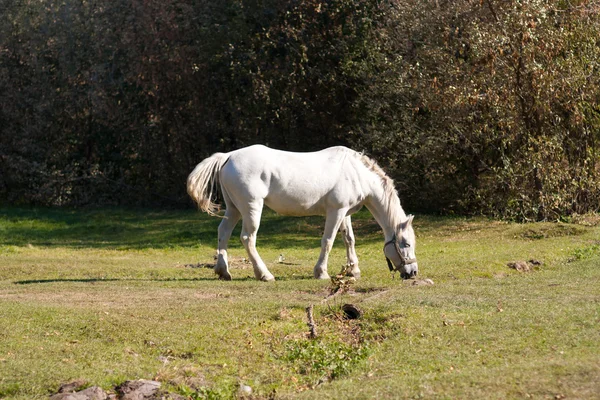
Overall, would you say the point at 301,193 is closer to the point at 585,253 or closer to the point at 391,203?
the point at 391,203

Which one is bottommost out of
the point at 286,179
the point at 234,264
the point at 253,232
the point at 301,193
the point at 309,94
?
the point at 234,264

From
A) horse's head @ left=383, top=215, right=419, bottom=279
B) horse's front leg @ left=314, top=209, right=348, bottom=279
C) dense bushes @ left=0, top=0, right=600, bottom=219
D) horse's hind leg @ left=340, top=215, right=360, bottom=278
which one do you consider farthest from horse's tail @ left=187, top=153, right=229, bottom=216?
dense bushes @ left=0, top=0, right=600, bottom=219

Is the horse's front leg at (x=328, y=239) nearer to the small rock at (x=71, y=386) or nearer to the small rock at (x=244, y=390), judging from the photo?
the small rock at (x=244, y=390)

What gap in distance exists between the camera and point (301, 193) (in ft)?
44.7

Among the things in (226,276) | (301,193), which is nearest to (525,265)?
(301,193)

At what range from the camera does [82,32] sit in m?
27.9

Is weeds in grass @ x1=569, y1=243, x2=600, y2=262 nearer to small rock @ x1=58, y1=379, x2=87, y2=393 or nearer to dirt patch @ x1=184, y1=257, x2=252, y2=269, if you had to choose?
dirt patch @ x1=184, y1=257, x2=252, y2=269

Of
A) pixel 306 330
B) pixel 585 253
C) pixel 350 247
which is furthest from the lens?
pixel 585 253

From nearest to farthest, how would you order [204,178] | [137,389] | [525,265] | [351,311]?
[137,389] < [351,311] < [204,178] < [525,265]

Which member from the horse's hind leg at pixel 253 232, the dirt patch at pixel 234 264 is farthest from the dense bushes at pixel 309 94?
the horse's hind leg at pixel 253 232

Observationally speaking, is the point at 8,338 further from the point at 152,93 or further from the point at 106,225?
the point at 152,93

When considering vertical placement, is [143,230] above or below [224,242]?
below

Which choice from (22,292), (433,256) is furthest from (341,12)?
(22,292)

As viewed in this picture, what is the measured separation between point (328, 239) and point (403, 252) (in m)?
1.10
